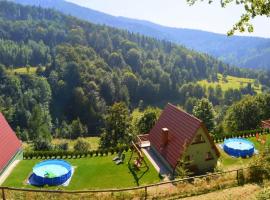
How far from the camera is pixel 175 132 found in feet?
131

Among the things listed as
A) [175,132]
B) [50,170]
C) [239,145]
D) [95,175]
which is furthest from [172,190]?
[239,145]

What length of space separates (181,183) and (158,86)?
158 metres

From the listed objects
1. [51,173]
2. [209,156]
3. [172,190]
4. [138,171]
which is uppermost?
[172,190]

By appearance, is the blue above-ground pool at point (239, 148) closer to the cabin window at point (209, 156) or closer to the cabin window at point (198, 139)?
the cabin window at point (209, 156)

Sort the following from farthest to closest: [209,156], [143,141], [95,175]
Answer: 1. [143,141]
2. [209,156]
3. [95,175]

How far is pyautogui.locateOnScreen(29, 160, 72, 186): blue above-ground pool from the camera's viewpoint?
35688 millimetres

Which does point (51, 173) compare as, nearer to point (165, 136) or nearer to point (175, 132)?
point (165, 136)

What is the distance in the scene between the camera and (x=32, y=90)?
148 metres

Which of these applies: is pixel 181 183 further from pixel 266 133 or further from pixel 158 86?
pixel 158 86

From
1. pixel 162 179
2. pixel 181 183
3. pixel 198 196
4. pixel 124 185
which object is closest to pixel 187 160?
pixel 162 179

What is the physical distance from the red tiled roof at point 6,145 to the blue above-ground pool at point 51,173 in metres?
3.23

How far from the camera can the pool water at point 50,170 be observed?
36.5 metres

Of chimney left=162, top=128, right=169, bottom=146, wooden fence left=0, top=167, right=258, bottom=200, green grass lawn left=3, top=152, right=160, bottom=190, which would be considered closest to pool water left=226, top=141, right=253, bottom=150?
chimney left=162, top=128, right=169, bottom=146

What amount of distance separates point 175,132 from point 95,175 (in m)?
10.4
